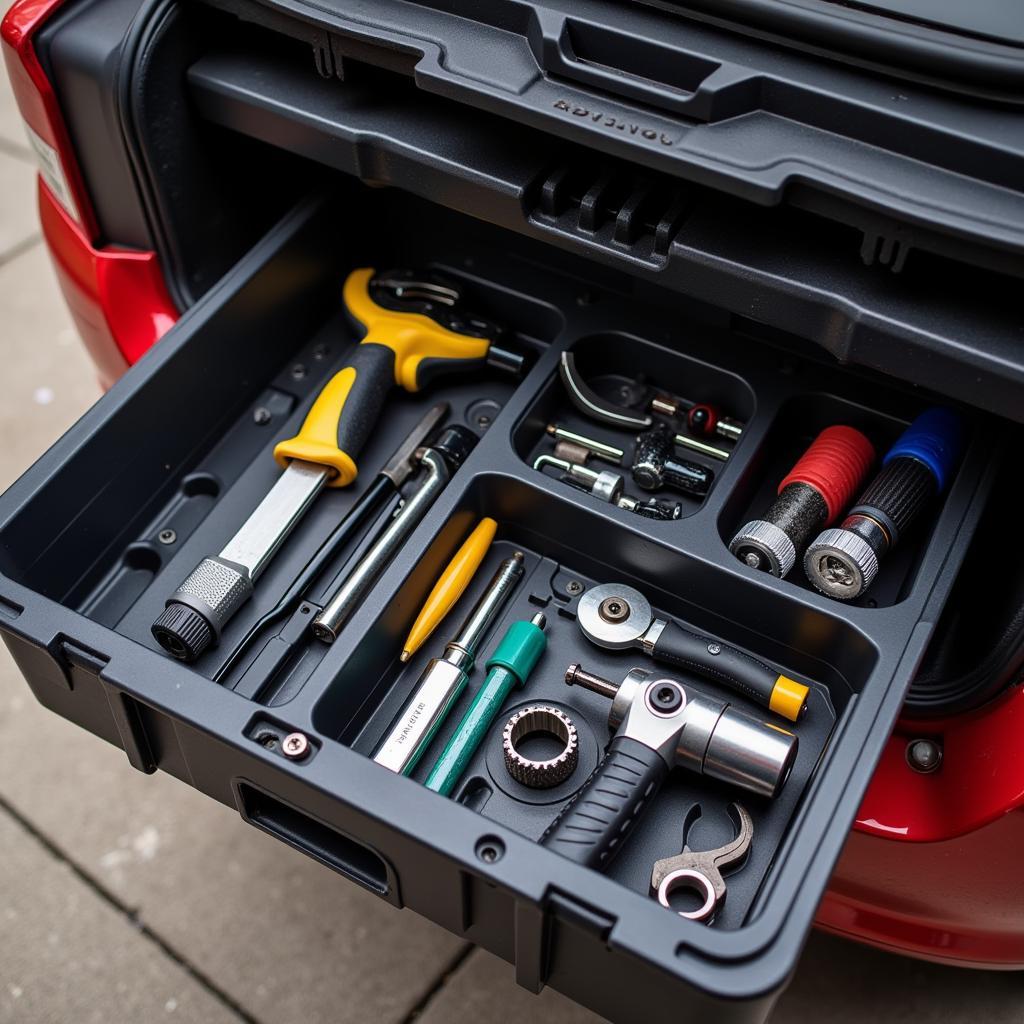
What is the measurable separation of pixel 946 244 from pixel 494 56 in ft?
1.44

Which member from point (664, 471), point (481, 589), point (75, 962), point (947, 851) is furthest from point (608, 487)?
point (75, 962)

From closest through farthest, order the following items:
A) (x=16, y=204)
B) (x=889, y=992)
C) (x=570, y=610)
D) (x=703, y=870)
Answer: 1. (x=703, y=870)
2. (x=570, y=610)
3. (x=889, y=992)
4. (x=16, y=204)

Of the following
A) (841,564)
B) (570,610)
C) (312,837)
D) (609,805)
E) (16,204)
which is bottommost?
(312,837)

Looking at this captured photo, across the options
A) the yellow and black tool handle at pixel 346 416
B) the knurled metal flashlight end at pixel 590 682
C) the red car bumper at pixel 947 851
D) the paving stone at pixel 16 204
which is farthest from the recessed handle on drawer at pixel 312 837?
the paving stone at pixel 16 204

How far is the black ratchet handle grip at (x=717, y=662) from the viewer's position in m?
1.13

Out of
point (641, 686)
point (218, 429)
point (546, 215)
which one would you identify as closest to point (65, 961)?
point (218, 429)

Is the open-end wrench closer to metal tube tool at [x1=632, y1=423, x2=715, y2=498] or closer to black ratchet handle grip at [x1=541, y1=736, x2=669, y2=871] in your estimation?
black ratchet handle grip at [x1=541, y1=736, x2=669, y2=871]

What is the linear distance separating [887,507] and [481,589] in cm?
42

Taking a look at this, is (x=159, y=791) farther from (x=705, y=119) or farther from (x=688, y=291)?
(x=705, y=119)

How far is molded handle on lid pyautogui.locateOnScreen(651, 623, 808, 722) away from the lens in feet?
3.65

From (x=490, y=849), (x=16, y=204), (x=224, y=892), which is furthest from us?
(x=16, y=204)

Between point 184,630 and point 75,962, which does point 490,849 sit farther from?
point 75,962

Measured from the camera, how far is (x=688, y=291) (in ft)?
3.65

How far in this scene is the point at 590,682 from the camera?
1153 mm
